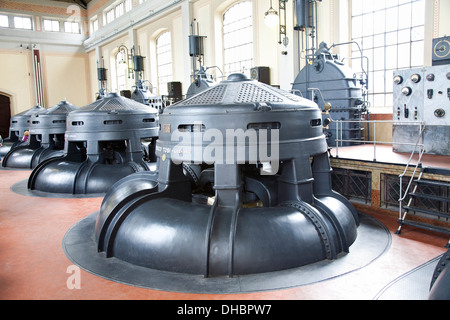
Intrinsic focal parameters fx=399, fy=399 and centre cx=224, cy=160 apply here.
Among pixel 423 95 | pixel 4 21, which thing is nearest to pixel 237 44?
pixel 423 95

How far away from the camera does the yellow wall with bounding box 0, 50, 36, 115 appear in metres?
22.2

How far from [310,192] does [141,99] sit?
38.9 ft

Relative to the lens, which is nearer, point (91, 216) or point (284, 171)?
point (284, 171)

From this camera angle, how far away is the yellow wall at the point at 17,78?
22172 mm

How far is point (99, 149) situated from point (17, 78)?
18101mm

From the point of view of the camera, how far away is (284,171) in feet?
14.7

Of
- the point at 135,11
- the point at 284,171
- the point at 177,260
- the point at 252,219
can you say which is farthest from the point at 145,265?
the point at 135,11

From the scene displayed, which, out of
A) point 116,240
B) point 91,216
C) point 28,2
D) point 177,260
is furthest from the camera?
point 28,2

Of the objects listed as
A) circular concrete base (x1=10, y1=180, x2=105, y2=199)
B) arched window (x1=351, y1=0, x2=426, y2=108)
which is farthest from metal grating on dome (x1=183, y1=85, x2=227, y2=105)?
arched window (x1=351, y1=0, x2=426, y2=108)

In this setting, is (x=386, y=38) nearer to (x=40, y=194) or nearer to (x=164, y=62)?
(x=40, y=194)

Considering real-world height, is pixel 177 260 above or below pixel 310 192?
below

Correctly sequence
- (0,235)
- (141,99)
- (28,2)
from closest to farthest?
(0,235) → (141,99) → (28,2)

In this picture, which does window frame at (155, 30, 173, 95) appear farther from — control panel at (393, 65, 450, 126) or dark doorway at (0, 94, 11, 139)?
control panel at (393, 65, 450, 126)
